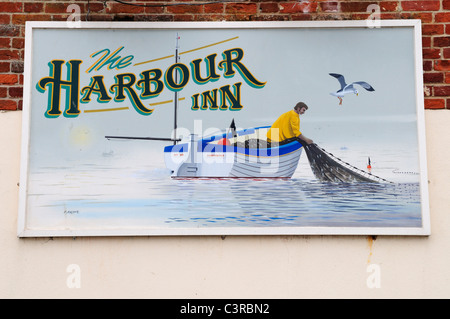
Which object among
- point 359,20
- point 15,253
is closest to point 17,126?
point 15,253

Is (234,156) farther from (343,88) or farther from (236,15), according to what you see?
(236,15)

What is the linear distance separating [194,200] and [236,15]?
156 cm

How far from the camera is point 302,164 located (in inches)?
135

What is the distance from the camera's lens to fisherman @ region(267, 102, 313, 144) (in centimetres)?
345

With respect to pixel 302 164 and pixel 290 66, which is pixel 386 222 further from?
pixel 290 66

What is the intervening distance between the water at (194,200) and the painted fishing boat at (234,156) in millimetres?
75

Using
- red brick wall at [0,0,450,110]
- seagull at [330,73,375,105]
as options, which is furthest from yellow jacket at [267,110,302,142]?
red brick wall at [0,0,450,110]

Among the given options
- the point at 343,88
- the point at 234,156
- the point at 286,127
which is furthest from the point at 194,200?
the point at 343,88

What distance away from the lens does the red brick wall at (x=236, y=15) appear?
3438 millimetres

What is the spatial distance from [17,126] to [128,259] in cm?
139

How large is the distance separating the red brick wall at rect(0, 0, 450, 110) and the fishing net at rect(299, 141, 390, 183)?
75 centimetres

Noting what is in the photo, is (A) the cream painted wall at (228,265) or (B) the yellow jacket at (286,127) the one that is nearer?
(A) the cream painted wall at (228,265)

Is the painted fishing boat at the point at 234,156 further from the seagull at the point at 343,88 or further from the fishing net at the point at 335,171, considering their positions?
the seagull at the point at 343,88

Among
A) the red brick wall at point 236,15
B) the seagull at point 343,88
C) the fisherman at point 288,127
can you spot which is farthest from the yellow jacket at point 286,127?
the red brick wall at point 236,15
